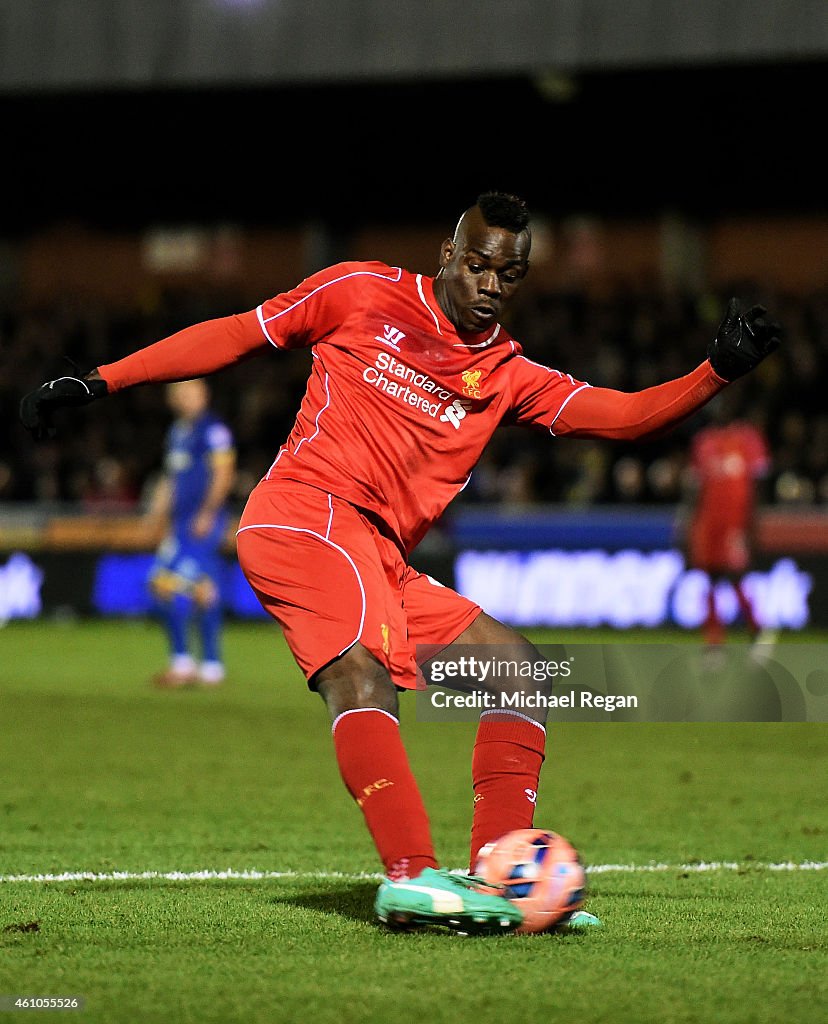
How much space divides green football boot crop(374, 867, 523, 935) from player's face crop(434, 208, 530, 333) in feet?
4.73

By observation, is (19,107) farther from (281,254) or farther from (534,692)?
(534,692)

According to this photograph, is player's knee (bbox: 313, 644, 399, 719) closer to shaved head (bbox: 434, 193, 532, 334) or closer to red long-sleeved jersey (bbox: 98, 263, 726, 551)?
red long-sleeved jersey (bbox: 98, 263, 726, 551)

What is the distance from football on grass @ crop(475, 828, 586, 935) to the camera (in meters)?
4.23

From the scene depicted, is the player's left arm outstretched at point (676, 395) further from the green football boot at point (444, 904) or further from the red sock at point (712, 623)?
the red sock at point (712, 623)

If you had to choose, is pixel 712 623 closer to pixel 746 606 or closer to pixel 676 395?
pixel 746 606

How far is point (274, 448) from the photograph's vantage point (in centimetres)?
2064

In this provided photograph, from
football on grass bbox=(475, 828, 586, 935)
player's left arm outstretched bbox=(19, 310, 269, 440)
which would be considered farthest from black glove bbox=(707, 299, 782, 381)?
football on grass bbox=(475, 828, 586, 935)

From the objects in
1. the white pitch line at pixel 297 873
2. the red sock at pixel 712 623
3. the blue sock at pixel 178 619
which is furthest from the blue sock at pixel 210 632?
the white pitch line at pixel 297 873

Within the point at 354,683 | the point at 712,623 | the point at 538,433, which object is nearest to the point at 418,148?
the point at 538,433

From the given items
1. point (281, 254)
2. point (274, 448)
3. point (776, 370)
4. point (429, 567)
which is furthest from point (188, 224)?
point (429, 567)

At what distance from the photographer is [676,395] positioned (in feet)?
15.3

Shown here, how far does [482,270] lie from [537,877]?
1540 mm

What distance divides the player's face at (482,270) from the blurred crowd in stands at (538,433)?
40.7ft

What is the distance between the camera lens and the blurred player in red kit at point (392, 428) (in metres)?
4.37
